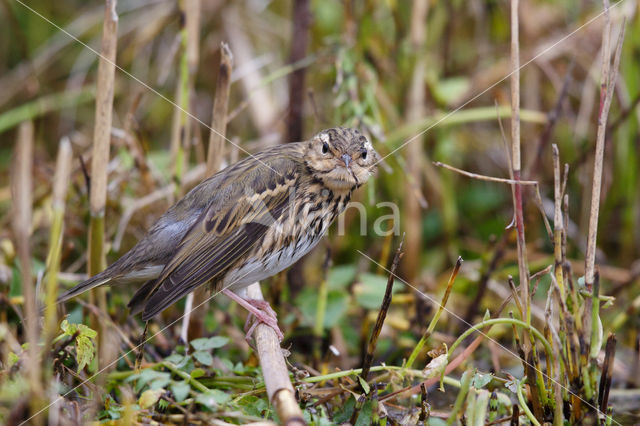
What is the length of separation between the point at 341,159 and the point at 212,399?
1.24m

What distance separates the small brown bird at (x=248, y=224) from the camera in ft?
10.2

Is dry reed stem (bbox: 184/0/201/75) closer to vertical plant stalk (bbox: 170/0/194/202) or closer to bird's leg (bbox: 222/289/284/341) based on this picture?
vertical plant stalk (bbox: 170/0/194/202)

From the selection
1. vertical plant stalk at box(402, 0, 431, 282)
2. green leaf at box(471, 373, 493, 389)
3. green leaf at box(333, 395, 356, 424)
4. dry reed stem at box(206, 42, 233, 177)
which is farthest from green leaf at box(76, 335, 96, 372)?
vertical plant stalk at box(402, 0, 431, 282)

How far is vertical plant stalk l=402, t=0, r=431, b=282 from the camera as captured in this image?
4668mm

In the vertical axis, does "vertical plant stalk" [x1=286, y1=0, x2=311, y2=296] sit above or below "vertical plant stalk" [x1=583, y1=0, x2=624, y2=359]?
above

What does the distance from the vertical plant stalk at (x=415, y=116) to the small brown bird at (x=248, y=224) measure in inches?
56.9

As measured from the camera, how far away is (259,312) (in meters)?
3.19

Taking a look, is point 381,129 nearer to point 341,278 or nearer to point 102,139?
point 341,278

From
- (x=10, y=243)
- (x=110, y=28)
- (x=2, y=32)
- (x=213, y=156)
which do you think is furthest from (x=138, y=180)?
(x=2, y=32)

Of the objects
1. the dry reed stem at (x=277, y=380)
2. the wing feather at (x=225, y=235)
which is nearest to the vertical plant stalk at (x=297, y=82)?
the wing feather at (x=225, y=235)

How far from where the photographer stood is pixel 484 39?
5.66 m

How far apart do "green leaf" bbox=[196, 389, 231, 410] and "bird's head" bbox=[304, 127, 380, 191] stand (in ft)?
3.70

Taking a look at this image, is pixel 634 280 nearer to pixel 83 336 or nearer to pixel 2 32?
pixel 83 336

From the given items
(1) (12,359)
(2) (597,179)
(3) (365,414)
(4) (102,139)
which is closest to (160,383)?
(1) (12,359)
